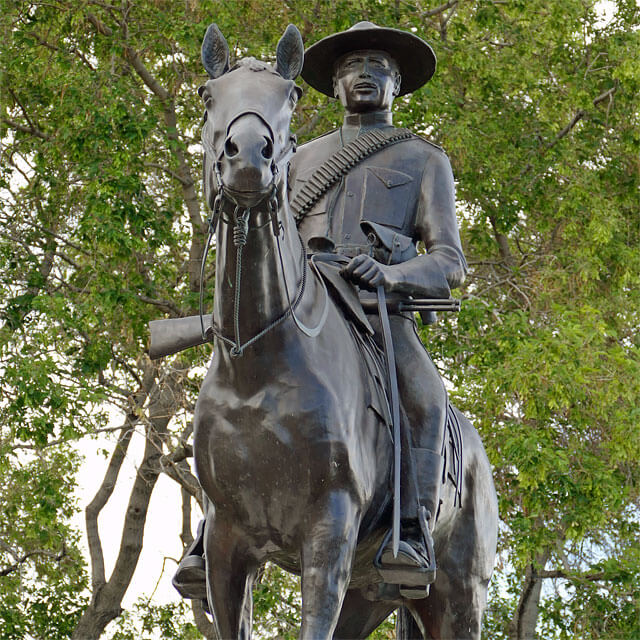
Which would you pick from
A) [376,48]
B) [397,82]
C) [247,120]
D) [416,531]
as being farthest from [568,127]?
[247,120]

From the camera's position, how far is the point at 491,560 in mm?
5840

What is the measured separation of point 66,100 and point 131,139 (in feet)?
2.53

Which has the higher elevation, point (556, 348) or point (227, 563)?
point (556, 348)

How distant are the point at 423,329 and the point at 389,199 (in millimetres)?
7299

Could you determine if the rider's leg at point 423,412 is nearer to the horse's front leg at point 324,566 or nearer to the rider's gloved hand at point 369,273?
the rider's gloved hand at point 369,273

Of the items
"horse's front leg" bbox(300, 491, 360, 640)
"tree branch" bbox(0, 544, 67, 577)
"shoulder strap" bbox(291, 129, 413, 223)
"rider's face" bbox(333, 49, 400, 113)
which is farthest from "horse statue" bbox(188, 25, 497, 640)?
"tree branch" bbox(0, 544, 67, 577)

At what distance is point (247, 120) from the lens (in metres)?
3.93

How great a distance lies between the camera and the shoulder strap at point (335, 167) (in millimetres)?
5621

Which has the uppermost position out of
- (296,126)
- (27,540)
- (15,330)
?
(296,126)

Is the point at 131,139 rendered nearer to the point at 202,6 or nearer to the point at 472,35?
the point at 202,6

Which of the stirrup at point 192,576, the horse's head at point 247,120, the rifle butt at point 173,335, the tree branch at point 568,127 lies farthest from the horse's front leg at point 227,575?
the tree branch at point 568,127

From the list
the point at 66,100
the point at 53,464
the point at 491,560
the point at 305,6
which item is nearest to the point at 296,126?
the point at 305,6

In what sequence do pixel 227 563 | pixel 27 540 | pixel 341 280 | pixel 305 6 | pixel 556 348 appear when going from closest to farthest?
pixel 227 563 < pixel 341 280 < pixel 556 348 < pixel 305 6 < pixel 27 540

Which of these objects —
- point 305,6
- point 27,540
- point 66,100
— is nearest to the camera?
point 66,100
